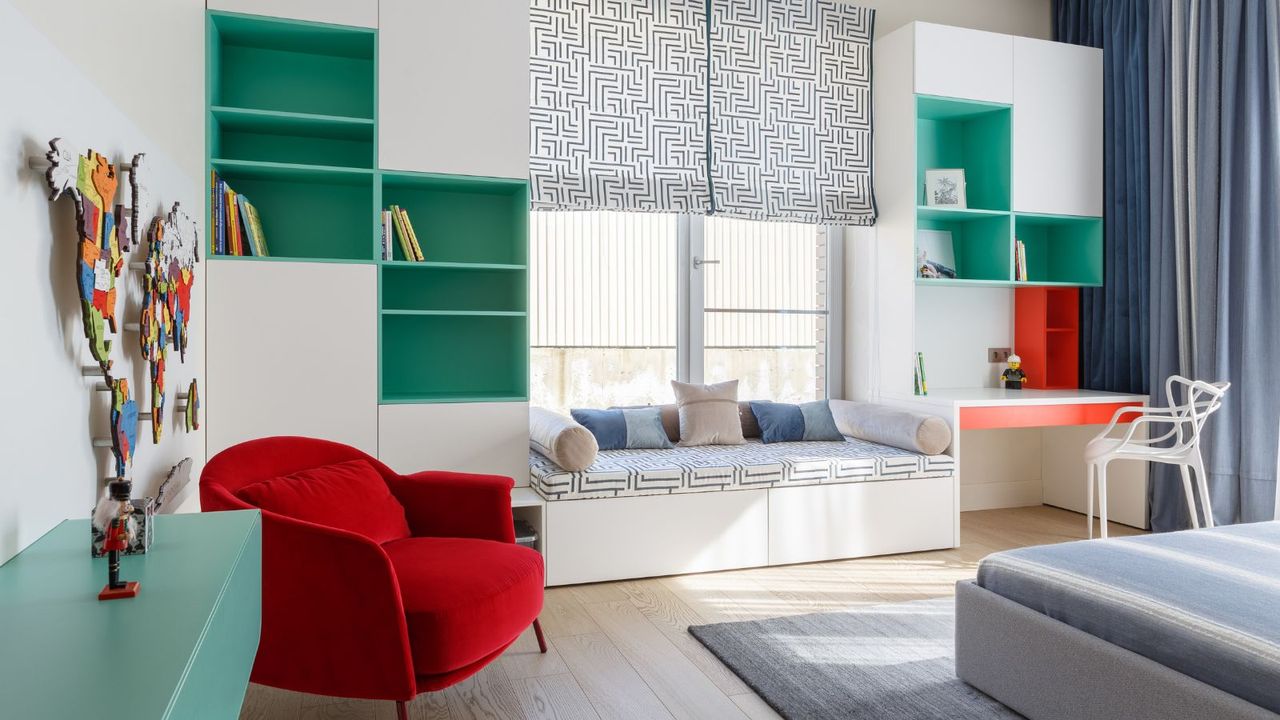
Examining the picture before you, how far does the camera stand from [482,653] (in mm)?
2027

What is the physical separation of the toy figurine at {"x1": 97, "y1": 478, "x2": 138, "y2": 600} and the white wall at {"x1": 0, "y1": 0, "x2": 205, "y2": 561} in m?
0.14

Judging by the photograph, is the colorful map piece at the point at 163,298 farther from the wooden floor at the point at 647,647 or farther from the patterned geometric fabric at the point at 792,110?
the patterned geometric fabric at the point at 792,110

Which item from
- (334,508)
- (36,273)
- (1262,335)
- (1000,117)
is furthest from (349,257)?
(1262,335)

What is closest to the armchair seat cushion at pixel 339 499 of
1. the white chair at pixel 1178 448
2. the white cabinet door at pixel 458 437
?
the white cabinet door at pixel 458 437

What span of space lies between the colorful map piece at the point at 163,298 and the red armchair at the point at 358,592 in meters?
0.29

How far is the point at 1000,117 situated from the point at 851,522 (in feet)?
7.60

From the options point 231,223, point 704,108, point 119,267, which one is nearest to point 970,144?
point 704,108

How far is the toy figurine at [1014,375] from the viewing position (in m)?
4.57

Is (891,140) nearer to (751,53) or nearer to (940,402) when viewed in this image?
(751,53)

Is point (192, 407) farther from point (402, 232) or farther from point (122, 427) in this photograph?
point (402, 232)

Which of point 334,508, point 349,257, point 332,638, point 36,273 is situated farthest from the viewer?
point 349,257

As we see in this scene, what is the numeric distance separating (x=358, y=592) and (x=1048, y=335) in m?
4.30

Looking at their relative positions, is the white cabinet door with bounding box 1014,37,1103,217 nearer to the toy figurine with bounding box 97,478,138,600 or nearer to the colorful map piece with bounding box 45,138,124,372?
the colorful map piece with bounding box 45,138,124,372

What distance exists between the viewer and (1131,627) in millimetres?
1808
